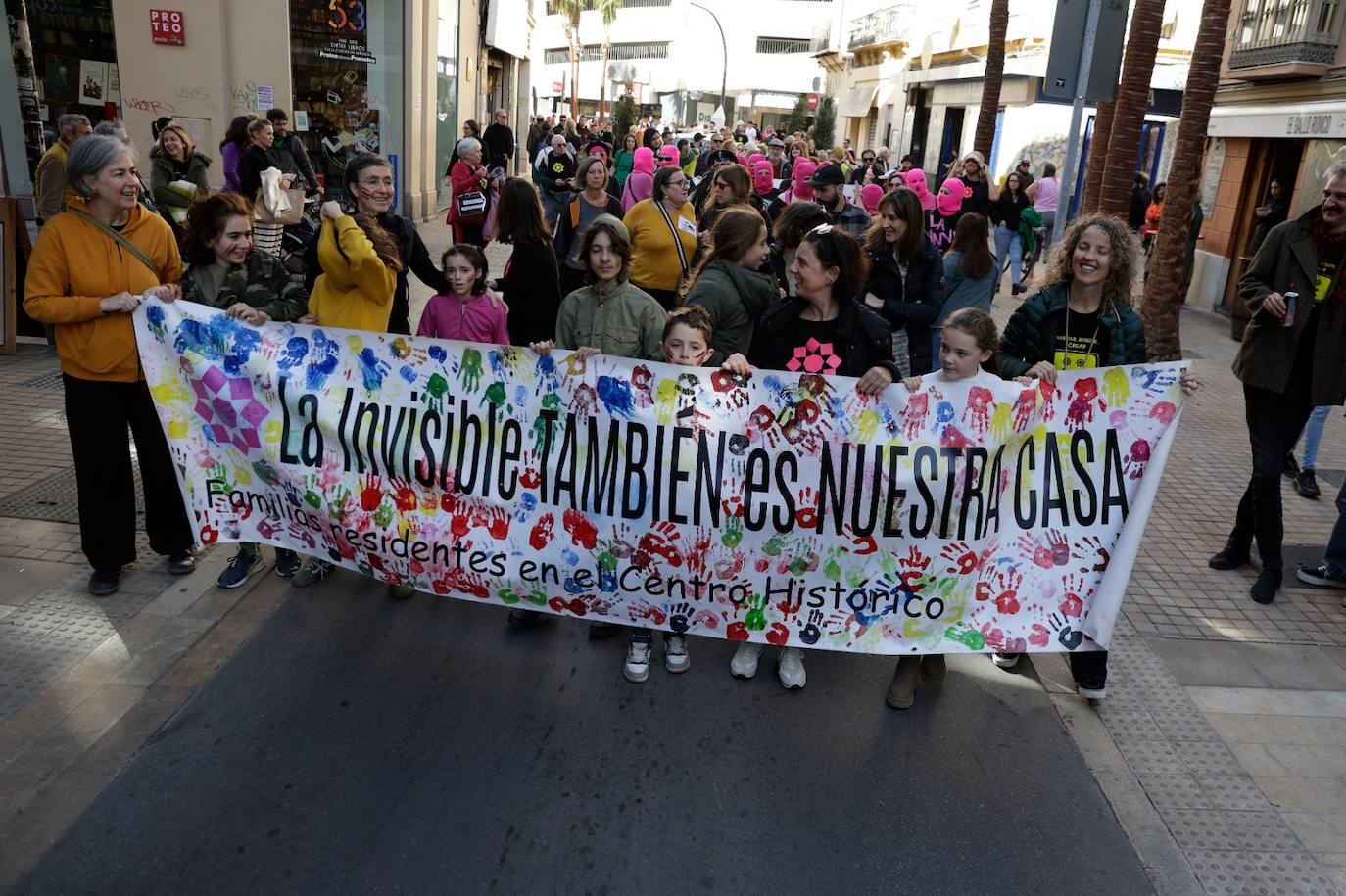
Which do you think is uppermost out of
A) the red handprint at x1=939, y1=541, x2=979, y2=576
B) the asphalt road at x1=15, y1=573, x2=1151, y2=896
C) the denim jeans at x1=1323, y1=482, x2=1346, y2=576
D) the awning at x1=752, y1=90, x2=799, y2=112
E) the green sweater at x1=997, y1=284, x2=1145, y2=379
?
the awning at x1=752, y1=90, x2=799, y2=112

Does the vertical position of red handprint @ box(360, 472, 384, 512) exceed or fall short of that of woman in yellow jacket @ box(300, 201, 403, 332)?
it falls short

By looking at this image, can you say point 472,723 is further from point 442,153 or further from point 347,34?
point 442,153

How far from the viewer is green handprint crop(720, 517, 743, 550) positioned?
4219 mm

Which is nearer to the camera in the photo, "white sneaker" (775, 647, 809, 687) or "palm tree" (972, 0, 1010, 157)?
"white sneaker" (775, 647, 809, 687)

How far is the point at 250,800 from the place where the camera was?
3.64 metres

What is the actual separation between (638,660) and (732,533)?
0.82m

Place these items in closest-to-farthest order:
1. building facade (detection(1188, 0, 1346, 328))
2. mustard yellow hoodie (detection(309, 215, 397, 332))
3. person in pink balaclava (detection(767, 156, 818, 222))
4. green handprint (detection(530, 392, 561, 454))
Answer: green handprint (detection(530, 392, 561, 454)) → mustard yellow hoodie (detection(309, 215, 397, 332)) → person in pink balaclava (detection(767, 156, 818, 222)) → building facade (detection(1188, 0, 1346, 328))

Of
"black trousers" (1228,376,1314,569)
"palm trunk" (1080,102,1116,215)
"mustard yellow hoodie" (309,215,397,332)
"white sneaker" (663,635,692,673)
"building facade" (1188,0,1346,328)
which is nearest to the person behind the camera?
"white sneaker" (663,635,692,673)

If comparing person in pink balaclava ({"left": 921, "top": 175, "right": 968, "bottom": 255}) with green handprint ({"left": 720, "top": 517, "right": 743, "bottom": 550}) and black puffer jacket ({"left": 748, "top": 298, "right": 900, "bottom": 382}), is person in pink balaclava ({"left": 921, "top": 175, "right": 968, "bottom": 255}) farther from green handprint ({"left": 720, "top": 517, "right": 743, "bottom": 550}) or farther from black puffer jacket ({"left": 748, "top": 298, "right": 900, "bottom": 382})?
green handprint ({"left": 720, "top": 517, "right": 743, "bottom": 550})

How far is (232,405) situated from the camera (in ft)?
14.9

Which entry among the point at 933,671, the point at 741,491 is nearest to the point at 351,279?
the point at 741,491

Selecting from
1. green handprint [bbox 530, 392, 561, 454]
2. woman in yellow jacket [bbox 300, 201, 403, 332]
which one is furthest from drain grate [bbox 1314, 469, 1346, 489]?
woman in yellow jacket [bbox 300, 201, 403, 332]

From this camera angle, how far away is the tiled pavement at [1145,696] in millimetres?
3666

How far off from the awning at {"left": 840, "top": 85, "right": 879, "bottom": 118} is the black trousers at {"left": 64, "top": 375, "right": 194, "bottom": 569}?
1838 inches
